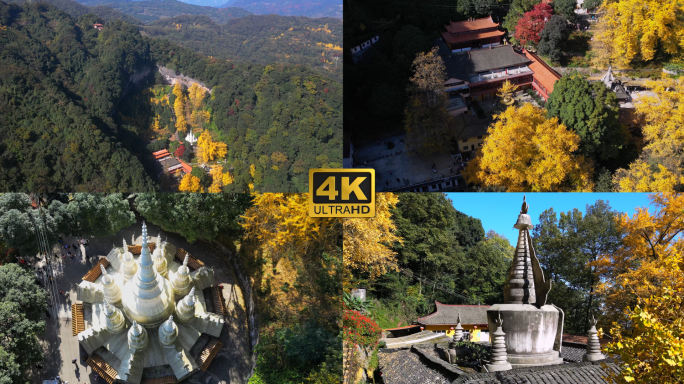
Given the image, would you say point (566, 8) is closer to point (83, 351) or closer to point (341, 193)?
point (341, 193)

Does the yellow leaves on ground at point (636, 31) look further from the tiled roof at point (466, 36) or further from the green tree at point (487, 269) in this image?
the green tree at point (487, 269)

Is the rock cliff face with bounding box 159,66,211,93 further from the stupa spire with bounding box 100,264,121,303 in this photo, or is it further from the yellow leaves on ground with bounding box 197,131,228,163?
the stupa spire with bounding box 100,264,121,303

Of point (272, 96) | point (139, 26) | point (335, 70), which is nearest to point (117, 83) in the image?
point (139, 26)

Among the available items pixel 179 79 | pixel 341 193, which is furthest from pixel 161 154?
pixel 341 193

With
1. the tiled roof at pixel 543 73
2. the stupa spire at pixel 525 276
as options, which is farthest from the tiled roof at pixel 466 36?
the stupa spire at pixel 525 276

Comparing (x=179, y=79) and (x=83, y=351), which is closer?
(x=83, y=351)

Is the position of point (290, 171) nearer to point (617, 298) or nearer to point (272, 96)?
point (272, 96)
